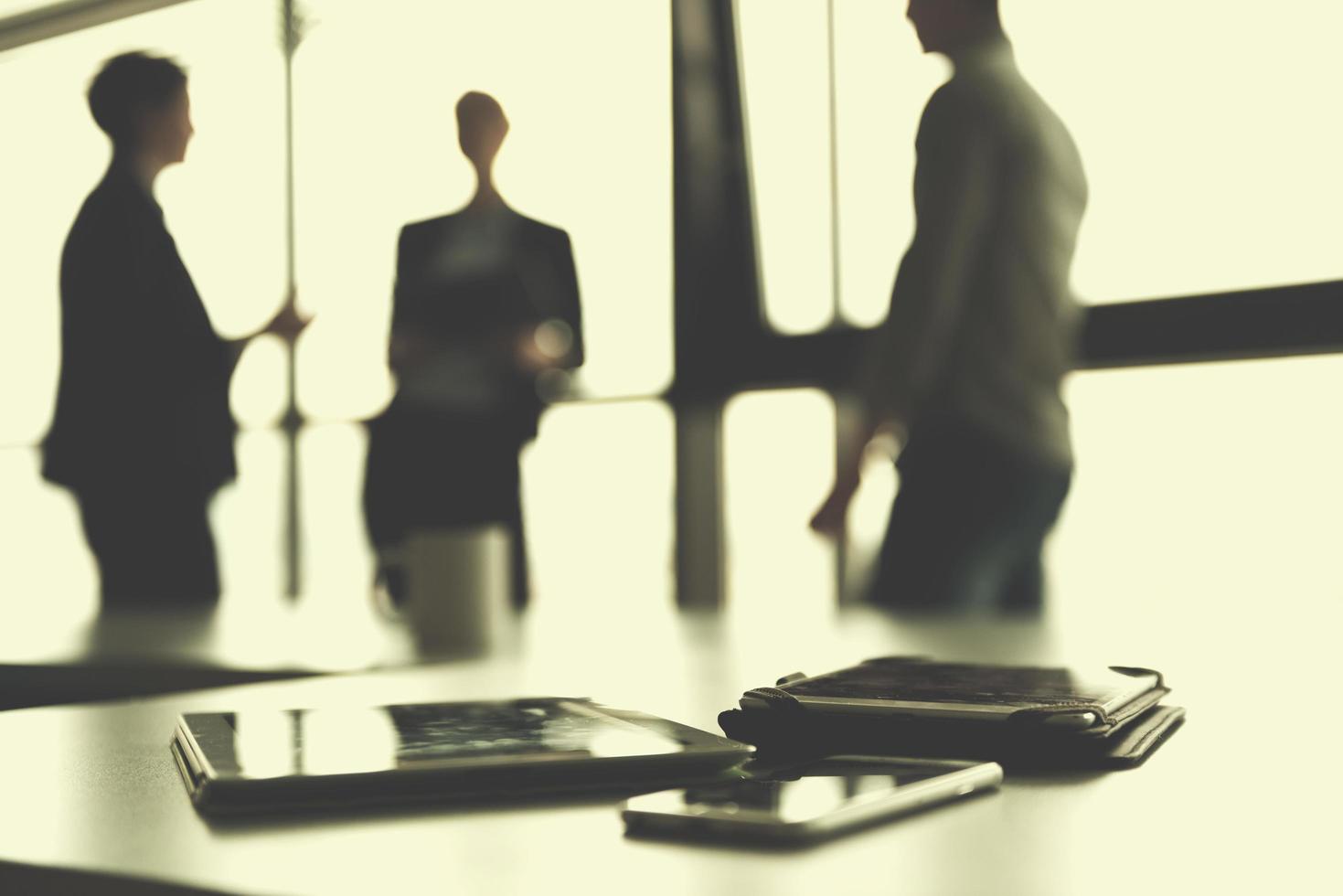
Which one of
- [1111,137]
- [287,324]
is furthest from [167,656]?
[1111,137]

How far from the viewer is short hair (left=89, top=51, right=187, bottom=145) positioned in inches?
96.7

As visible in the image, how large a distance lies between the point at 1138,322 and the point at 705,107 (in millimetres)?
1237

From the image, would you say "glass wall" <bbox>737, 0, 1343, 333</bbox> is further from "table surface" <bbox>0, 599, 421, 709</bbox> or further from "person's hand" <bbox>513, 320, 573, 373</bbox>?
"table surface" <bbox>0, 599, 421, 709</bbox>

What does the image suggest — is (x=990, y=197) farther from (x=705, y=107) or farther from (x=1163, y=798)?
(x=1163, y=798)

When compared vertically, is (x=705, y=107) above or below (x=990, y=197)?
above

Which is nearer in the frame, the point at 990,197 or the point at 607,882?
the point at 607,882

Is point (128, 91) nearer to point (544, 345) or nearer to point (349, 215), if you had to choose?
point (544, 345)

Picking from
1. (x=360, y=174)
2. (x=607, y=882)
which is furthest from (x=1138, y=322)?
(x=360, y=174)

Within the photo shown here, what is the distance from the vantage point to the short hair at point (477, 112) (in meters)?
2.91

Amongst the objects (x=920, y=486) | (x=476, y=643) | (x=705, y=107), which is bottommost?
(x=476, y=643)

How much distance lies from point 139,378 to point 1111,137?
2.10 metres

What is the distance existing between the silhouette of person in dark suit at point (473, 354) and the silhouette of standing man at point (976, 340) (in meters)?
1.02

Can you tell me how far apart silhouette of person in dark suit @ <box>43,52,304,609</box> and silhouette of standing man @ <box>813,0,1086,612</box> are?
1072mm

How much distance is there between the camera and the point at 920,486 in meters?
2.29
